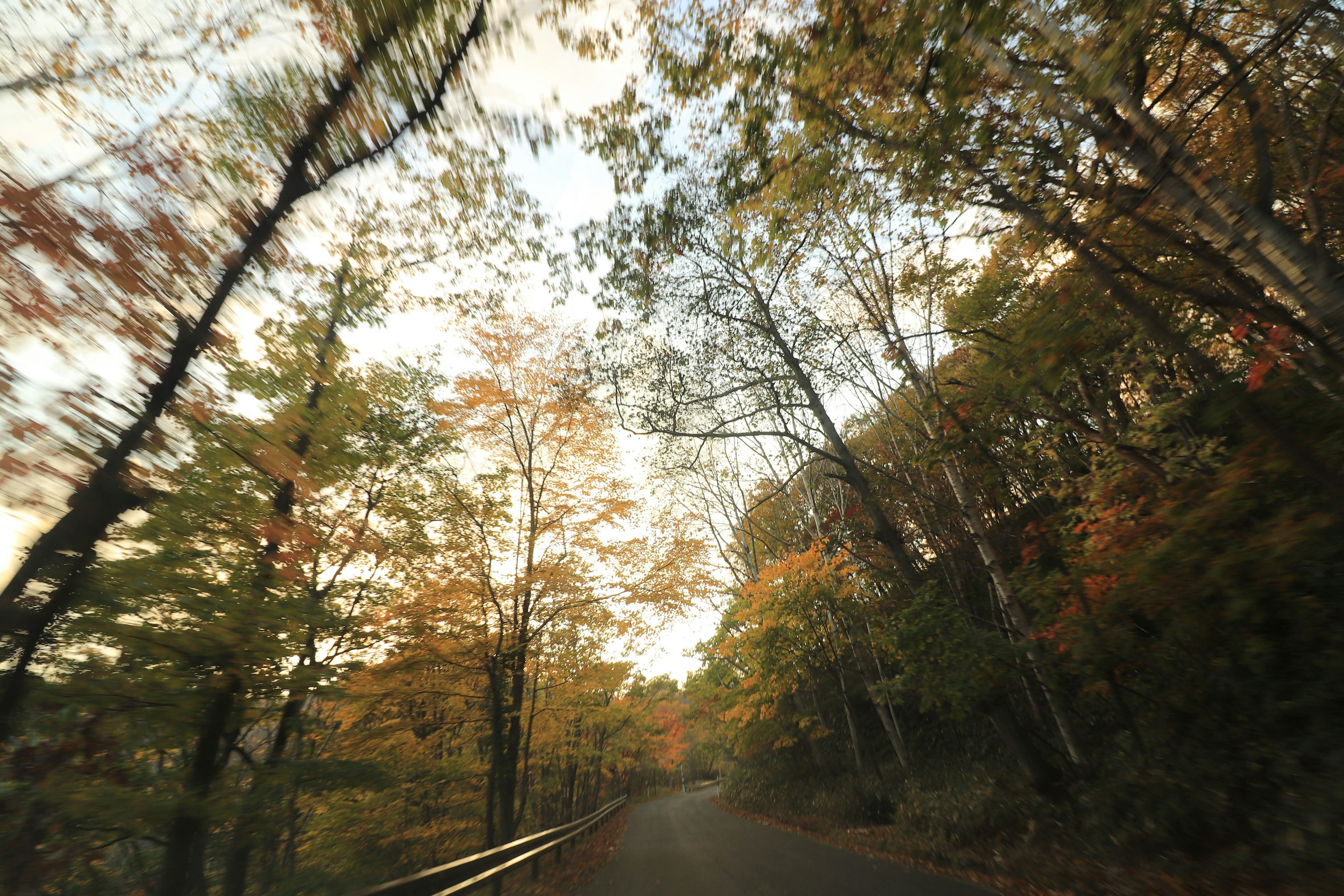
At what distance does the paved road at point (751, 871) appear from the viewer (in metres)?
5.96

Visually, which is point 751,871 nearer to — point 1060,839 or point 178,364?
point 1060,839

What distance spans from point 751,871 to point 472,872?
473 cm

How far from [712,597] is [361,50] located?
13.9 m

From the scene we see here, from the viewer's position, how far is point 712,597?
48.4 ft

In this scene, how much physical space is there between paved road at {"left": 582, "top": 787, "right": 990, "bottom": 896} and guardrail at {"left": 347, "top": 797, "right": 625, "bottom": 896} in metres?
1.17

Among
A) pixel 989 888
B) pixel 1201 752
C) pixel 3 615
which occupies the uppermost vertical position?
pixel 3 615

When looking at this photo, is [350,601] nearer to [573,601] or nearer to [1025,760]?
[573,601]

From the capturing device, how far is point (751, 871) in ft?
24.8

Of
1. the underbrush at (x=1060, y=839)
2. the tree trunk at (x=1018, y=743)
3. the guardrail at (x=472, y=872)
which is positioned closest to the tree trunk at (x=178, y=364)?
the guardrail at (x=472, y=872)

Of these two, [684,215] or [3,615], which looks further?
[684,215]

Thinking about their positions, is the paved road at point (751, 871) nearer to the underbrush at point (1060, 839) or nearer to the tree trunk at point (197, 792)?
the underbrush at point (1060, 839)

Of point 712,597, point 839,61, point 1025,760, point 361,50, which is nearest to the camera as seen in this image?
point 839,61

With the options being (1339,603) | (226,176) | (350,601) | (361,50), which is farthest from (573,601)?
(1339,603)

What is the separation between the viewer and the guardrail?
351 centimetres
